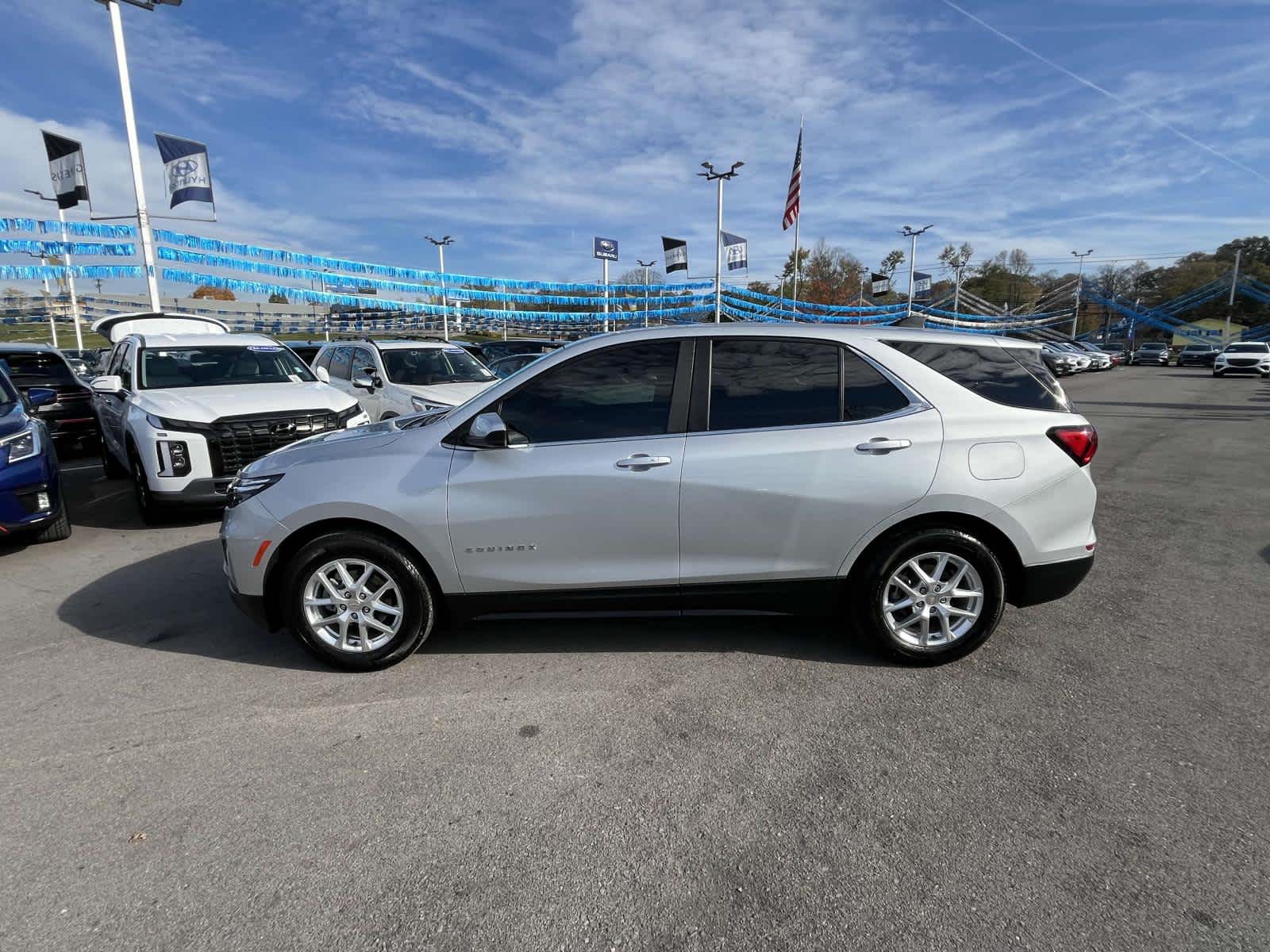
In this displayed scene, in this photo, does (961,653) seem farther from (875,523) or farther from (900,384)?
(900,384)

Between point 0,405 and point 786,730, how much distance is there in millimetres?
7011

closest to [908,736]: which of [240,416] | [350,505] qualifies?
[350,505]

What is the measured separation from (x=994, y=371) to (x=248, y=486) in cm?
393

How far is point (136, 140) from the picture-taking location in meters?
13.0

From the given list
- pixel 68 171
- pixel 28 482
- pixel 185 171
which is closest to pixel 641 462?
pixel 28 482

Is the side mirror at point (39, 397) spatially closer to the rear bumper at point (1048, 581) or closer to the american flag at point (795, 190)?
the rear bumper at point (1048, 581)

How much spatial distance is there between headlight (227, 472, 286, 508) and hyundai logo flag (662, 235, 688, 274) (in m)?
27.6

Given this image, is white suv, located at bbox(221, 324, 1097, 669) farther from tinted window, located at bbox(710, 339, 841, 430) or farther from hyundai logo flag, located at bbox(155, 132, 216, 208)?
hyundai logo flag, located at bbox(155, 132, 216, 208)

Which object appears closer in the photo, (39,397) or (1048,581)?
(1048,581)

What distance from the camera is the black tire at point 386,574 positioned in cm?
338

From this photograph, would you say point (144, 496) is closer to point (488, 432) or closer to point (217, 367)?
point (217, 367)

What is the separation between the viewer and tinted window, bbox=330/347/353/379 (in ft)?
35.0

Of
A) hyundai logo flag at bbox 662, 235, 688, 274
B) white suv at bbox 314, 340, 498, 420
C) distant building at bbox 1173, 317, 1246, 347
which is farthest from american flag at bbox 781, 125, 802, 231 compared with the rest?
distant building at bbox 1173, 317, 1246, 347

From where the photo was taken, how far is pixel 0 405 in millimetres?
5863
